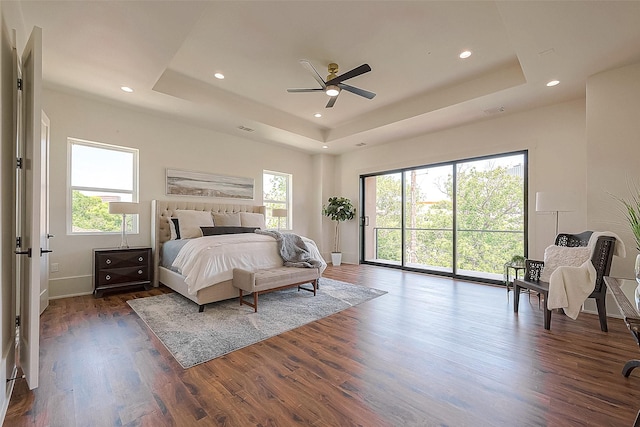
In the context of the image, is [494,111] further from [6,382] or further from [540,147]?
[6,382]

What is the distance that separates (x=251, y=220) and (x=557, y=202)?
480 cm

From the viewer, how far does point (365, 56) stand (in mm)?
3416

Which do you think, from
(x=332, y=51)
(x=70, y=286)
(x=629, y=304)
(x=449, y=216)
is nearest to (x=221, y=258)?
(x=70, y=286)

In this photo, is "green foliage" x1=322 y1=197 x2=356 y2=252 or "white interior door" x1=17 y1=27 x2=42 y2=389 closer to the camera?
"white interior door" x1=17 y1=27 x2=42 y2=389

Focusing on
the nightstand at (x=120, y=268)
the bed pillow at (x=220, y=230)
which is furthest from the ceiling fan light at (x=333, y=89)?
the nightstand at (x=120, y=268)

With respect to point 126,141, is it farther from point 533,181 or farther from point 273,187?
point 533,181

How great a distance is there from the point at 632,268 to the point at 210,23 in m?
5.31

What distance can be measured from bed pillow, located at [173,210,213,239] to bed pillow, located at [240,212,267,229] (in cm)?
67

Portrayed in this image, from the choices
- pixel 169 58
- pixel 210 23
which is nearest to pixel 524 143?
pixel 210 23

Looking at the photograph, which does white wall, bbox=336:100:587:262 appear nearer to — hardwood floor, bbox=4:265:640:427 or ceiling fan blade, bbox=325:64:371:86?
hardwood floor, bbox=4:265:640:427

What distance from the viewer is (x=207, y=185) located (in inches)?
213

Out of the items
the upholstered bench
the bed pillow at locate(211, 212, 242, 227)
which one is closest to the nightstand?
the bed pillow at locate(211, 212, 242, 227)

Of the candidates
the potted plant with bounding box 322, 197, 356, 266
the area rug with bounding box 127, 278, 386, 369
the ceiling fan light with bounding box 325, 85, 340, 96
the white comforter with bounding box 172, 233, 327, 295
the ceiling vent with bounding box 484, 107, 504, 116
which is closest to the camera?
the area rug with bounding box 127, 278, 386, 369

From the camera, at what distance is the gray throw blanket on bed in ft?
13.1
